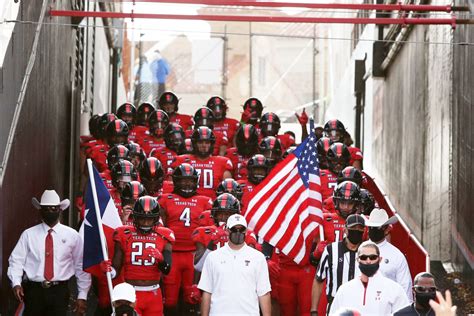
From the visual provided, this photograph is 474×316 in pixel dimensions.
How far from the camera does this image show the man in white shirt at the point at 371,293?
12.5 metres

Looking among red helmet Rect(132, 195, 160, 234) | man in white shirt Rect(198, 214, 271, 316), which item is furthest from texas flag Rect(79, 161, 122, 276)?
man in white shirt Rect(198, 214, 271, 316)

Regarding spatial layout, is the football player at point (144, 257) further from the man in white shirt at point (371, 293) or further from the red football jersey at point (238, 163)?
the red football jersey at point (238, 163)

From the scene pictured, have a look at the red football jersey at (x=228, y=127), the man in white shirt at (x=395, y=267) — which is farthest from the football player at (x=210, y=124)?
the man in white shirt at (x=395, y=267)

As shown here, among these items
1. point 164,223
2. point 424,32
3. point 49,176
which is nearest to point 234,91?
point 424,32

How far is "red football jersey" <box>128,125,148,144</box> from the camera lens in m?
23.6

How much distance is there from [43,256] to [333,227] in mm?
3504

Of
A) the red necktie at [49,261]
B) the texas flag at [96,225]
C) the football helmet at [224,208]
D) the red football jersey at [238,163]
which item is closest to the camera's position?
the texas flag at [96,225]

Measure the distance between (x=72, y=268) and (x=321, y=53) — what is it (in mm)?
43699

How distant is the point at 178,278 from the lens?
16984 mm

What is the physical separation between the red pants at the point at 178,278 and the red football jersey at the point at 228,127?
21.8ft

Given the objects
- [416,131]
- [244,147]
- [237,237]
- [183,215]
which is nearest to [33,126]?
[183,215]

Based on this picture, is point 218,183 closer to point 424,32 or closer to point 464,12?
point 464,12

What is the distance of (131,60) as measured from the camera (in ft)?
162

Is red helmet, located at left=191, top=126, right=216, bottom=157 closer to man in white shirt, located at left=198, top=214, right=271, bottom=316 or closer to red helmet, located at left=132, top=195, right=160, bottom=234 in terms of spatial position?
red helmet, located at left=132, top=195, right=160, bottom=234
